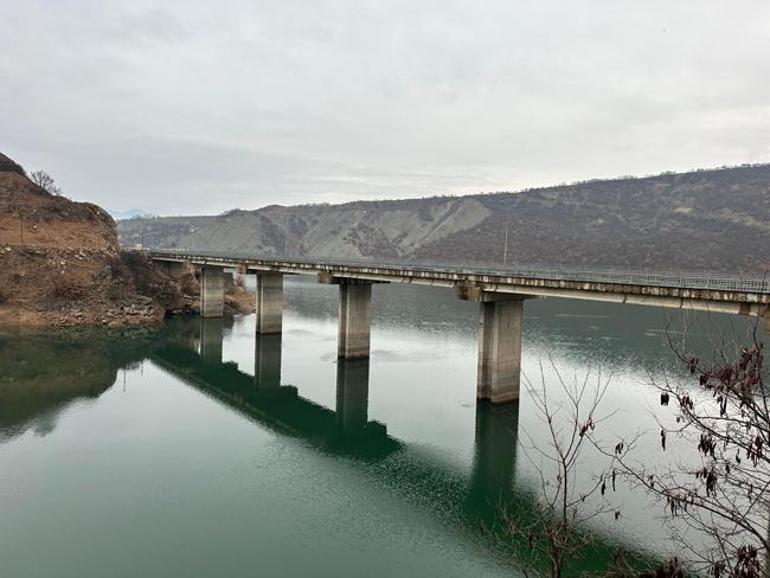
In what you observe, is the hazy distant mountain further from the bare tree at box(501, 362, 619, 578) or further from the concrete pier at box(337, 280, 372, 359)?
the bare tree at box(501, 362, 619, 578)

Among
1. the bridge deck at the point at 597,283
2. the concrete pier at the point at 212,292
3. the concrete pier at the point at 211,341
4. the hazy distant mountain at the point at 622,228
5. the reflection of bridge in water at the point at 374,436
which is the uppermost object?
the hazy distant mountain at the point at 622,228

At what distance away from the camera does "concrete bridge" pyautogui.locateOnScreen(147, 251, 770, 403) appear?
25.0 meters

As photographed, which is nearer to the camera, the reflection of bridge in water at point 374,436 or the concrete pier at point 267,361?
the reflection of bridge in water at point 374,436

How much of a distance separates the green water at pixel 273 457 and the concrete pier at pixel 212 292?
16.3m

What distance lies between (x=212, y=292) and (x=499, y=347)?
161 ft

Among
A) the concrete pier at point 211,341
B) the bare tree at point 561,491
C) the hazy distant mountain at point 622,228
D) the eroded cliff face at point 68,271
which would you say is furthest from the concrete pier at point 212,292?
the bare tree at point 561,491

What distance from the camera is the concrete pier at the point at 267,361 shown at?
43.6m

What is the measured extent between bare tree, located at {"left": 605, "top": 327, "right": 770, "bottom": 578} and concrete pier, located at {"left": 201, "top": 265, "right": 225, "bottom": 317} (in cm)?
5432

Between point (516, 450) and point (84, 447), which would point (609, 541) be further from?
point (84, 447)

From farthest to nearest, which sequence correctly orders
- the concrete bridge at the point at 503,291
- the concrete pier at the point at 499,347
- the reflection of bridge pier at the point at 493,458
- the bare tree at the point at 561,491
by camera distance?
1. the concrete pier at the point at 499,347
2. the concrete bridge at the point at 503,291
3. the reflection of bridge pier at the point at 493,458
4. the bare tree at the point at 561,491

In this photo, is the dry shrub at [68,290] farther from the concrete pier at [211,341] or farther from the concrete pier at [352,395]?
the concrete pier at [352,395]

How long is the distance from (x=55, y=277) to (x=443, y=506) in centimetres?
5894

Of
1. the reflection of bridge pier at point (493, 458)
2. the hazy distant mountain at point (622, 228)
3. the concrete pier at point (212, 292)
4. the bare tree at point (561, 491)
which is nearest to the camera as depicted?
the bare tree at point (561, 491)

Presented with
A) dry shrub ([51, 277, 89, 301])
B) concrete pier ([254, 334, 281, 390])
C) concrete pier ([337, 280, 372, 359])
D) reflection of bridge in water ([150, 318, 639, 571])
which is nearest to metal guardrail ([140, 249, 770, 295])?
concrete pier ([337, 280, 372, 359])
